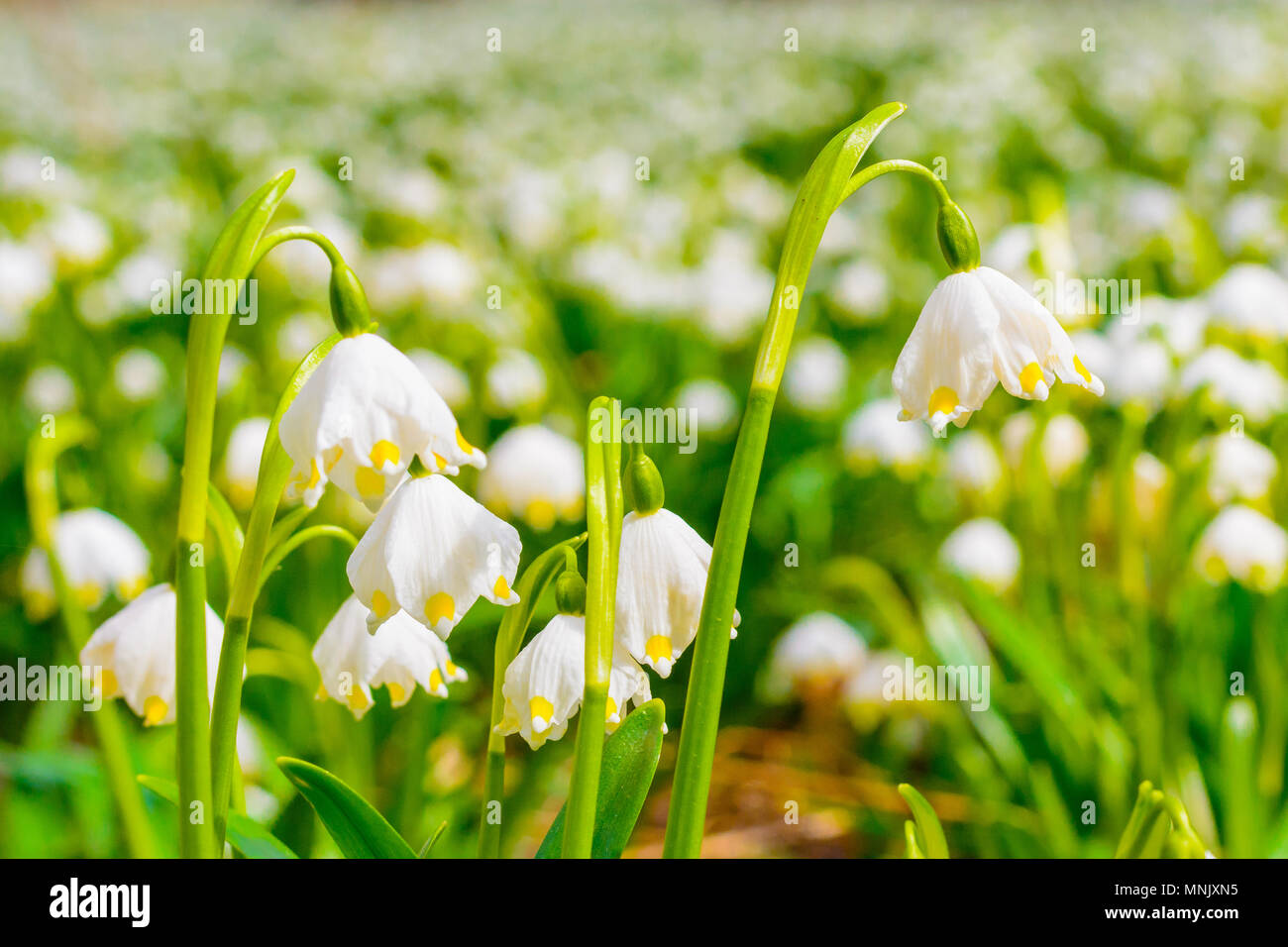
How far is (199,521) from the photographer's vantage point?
63cm

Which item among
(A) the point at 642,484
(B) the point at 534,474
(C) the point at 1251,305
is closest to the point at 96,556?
(B) the point at 534,474

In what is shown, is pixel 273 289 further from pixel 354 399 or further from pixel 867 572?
pixel 354 399

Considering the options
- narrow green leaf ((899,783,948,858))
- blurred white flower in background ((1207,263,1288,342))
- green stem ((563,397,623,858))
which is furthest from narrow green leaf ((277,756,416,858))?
blurred white flower in background ((1207,263,1288,342))

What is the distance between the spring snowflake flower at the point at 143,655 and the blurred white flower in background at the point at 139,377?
1781mm

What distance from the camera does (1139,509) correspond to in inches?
72.6

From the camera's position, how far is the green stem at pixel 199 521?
0.61m

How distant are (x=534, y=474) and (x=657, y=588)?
126 cm

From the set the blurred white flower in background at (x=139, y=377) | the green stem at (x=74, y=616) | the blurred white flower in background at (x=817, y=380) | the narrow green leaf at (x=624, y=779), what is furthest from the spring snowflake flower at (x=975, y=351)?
the blurred white flower in background at (x=139, y=377)

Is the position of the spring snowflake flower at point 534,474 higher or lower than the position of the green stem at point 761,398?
higher

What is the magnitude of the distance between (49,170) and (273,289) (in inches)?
26.4

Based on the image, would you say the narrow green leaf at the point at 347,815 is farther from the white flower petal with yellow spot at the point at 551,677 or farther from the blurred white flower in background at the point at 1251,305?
the blurred white flower in background at the point at 1251,305

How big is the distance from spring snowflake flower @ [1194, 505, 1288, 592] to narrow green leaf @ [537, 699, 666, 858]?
3.58ft

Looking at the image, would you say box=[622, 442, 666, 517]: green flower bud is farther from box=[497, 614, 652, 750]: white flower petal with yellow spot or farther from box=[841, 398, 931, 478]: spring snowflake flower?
box=[841, 398, 931, 478]: spring snowflake flower

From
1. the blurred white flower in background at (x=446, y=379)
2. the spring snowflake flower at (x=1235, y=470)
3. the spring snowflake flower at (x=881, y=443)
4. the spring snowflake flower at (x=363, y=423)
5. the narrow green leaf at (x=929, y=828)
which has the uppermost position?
the blurred white flower in background at (x=446, y=379)
